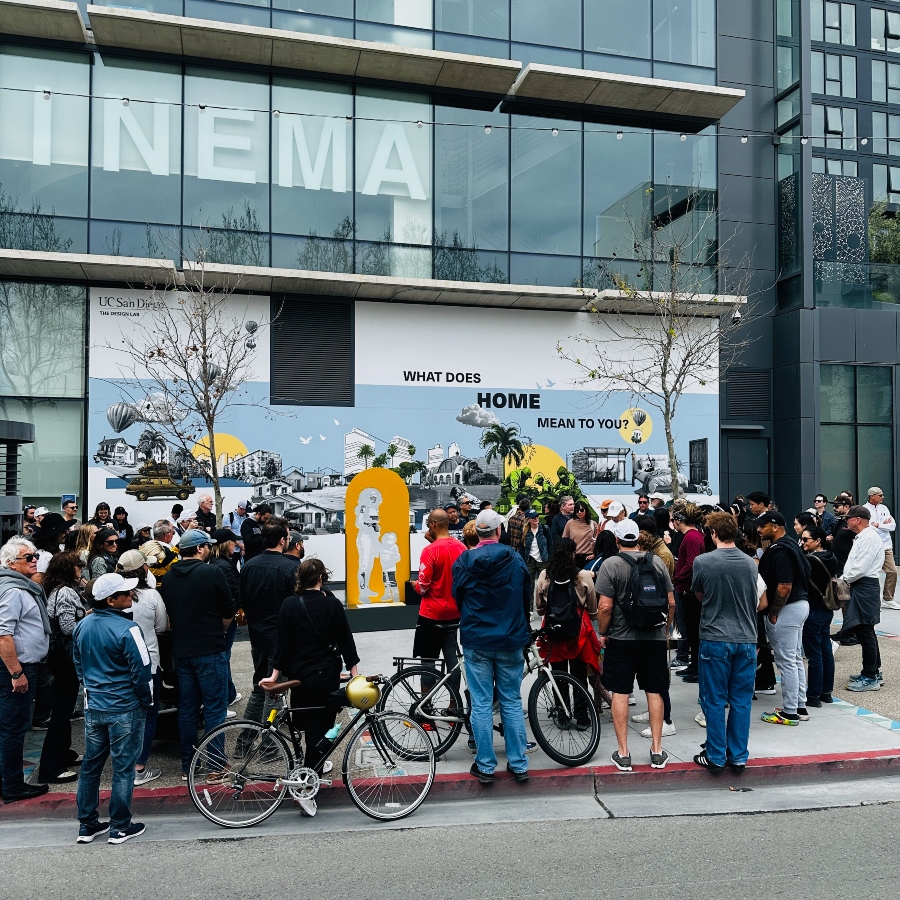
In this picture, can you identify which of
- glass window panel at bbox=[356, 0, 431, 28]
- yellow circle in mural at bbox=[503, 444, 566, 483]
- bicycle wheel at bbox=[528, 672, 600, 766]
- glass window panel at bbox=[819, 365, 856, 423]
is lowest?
bicycle wheel at bbox=[528, 672, 600, 766]

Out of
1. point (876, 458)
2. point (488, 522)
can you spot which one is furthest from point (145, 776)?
point (876, 458)

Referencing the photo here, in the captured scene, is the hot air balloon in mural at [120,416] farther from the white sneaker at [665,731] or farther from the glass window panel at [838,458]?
the glass window panel at [838,458]

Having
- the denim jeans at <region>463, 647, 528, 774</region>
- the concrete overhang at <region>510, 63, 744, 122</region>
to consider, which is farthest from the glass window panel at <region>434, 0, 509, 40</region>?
the denim jeans at <region>463, 647, 528, 774</region>

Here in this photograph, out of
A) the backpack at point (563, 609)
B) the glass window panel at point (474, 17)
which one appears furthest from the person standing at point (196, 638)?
the glass window panel at point (474, 17)

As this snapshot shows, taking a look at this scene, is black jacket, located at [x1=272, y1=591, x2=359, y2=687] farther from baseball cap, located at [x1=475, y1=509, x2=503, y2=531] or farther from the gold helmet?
baseball cap, located at [x1=475, y1=509, x2=503, y2=531]

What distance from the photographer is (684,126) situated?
21.5m

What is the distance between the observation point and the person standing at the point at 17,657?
627 centimetres

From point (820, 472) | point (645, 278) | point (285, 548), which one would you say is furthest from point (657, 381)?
point (285, 548)

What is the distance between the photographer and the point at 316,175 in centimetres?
1894

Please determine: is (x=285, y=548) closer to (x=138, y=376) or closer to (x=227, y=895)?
(x=227, y=895)

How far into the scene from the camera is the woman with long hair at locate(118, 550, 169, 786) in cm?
668

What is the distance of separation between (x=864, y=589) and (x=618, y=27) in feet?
53.9

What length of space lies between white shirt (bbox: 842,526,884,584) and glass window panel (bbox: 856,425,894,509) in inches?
595

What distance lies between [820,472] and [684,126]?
9.71 metres
